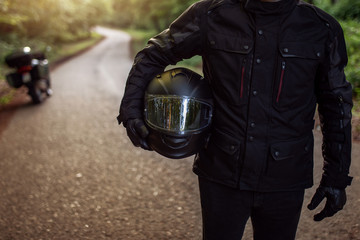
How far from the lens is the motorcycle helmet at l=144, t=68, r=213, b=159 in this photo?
5.44ft

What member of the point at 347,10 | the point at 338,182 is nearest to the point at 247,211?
the point at 338,182

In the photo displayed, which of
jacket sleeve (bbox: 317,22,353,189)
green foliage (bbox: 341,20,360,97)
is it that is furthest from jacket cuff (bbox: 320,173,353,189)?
green foliage (bbox: 341,20,360,97)

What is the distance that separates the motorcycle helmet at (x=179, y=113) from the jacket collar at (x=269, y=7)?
414 mm

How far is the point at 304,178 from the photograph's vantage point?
1.66 meters

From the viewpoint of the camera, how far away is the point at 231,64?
153 cm

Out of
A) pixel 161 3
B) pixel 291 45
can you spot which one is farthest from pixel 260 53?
pixel 161 3

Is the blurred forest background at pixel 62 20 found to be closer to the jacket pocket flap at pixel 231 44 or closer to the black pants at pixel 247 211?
the black pants at pixel 247 211

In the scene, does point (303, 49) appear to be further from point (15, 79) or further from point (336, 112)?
point (15, 79)

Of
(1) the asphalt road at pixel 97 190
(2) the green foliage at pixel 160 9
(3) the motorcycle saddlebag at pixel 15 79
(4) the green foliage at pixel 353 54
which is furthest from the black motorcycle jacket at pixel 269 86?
(2) the green foliage at pixel 160 9

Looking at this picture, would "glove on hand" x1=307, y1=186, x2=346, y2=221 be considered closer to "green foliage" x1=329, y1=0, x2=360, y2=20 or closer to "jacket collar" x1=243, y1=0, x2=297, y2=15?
"jacket collar" x1=243, y1=0, x2=297, y2=15

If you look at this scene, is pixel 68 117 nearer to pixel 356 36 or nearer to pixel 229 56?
pixel 229 56

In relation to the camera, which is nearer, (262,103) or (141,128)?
(262,103)

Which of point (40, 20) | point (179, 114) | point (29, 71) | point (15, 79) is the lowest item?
point (40, 20)

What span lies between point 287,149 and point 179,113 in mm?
544
